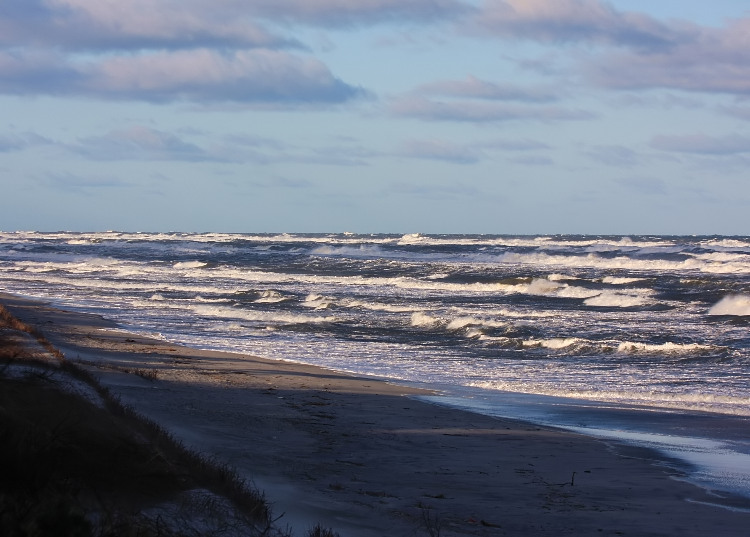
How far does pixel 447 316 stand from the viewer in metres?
26.1

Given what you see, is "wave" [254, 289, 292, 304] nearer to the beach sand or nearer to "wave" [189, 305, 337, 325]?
"wave" [189, 305, 337, 325]

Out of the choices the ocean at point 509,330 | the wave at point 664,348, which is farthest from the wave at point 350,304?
the wave at point 664,348

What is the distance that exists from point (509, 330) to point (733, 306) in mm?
9978

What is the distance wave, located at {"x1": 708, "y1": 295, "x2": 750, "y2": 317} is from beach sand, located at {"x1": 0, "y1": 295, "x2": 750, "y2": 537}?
16.5 m

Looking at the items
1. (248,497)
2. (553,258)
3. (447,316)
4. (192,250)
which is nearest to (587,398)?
(248,497)

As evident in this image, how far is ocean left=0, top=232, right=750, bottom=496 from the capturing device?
12.6 metres

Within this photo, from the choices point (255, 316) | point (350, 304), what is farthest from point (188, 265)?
point (255, 316)

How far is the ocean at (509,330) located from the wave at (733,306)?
128mm

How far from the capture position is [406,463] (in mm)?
8891

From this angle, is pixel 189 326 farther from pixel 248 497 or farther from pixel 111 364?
pixel 248 497

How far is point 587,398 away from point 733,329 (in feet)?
33.3

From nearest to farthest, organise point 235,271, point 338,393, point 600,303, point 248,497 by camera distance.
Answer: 1. point 248,497
2. point 338,393
3. point 600,303
4. point 235,271

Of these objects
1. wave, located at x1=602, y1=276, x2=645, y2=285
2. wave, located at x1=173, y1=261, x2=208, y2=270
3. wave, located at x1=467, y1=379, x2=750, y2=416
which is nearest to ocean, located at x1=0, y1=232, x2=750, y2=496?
wave, located at x1=467, y1=379, x2=750, y2=416

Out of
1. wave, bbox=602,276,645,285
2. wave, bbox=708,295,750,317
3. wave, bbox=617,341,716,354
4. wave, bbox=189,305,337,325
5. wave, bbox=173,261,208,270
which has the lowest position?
wave, bbox=189,305,337,325
